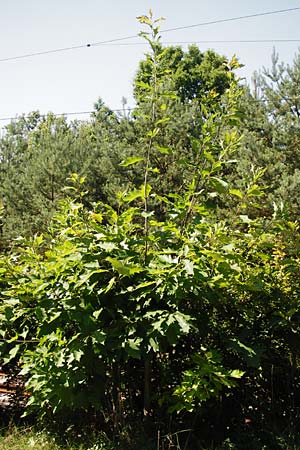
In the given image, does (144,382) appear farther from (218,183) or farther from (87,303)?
(218,183)

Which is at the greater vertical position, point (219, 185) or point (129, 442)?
point (219, 185)

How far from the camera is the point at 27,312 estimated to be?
9.75 feet

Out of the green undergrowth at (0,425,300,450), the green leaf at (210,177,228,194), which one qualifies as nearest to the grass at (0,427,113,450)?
the green undergrowth at (0,425,300,450)

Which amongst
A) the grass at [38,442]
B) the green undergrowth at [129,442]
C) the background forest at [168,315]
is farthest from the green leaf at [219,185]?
the grass at [38,442]

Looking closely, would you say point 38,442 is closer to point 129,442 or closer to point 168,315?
point 129,442

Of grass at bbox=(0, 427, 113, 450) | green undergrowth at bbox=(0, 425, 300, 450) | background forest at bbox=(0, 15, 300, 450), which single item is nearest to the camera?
background forest at bbox=(0, 15, 300, 450)

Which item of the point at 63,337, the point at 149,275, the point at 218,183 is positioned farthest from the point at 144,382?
the point at 218,183

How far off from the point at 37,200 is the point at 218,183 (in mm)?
11858

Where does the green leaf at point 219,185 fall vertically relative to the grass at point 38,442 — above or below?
above

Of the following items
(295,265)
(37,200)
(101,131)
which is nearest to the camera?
(295,265)

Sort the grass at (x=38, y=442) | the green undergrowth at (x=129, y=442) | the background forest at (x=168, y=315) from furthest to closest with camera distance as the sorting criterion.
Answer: the grass at (x=38, y=442), the green undergrowth at (x=129, y=442), the background forest at (x=168, y=315)

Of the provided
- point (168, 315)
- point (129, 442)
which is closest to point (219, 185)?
point (168, 315)

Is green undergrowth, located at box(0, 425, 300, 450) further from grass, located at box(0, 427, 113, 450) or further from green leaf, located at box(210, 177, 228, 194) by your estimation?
green leaf, located at box(210, 177, 228, 194)

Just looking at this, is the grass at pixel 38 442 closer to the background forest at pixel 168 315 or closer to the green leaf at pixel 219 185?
the background forest at pixel 168 315
